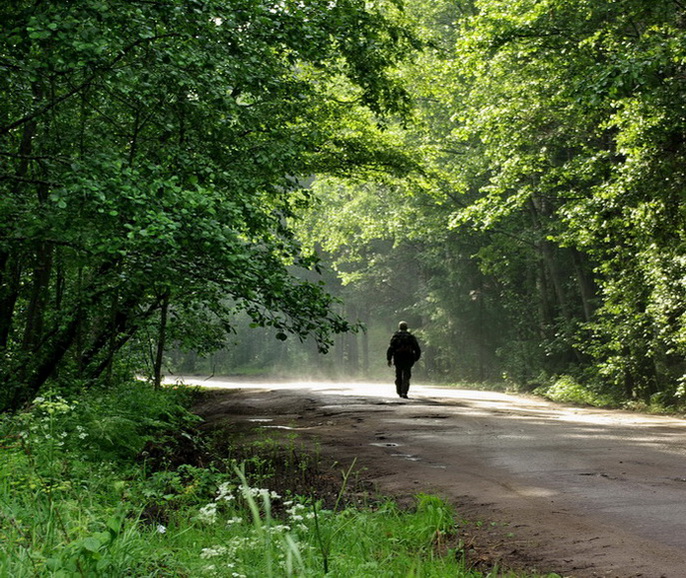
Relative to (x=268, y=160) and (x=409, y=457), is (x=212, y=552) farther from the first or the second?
(x=268, y=160)

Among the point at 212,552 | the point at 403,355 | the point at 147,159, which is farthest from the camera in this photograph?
the point at 403,355

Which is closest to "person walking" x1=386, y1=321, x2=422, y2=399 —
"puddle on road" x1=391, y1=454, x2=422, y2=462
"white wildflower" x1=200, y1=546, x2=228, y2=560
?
"puddle on road" x1=391, y1=454, x2=422, y2=462

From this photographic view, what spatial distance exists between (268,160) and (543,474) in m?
6.29

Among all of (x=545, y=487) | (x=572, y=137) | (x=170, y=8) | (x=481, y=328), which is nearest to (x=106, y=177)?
(x=170, y=8)

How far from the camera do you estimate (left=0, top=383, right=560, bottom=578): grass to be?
10.8 ft

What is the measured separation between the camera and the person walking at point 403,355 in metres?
18.8

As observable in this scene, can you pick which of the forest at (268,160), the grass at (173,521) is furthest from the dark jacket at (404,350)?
the grass at (173,521)

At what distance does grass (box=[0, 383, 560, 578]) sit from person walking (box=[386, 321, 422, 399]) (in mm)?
9901

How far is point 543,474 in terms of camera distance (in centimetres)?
739

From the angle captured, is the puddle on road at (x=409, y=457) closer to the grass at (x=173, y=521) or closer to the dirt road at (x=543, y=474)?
the dirt road at (x=543, y=474)

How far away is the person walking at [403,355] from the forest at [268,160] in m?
4.34

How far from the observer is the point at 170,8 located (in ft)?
25.1

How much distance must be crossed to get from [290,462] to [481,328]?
35846 mm

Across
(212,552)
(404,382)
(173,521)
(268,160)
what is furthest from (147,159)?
(404,382)
